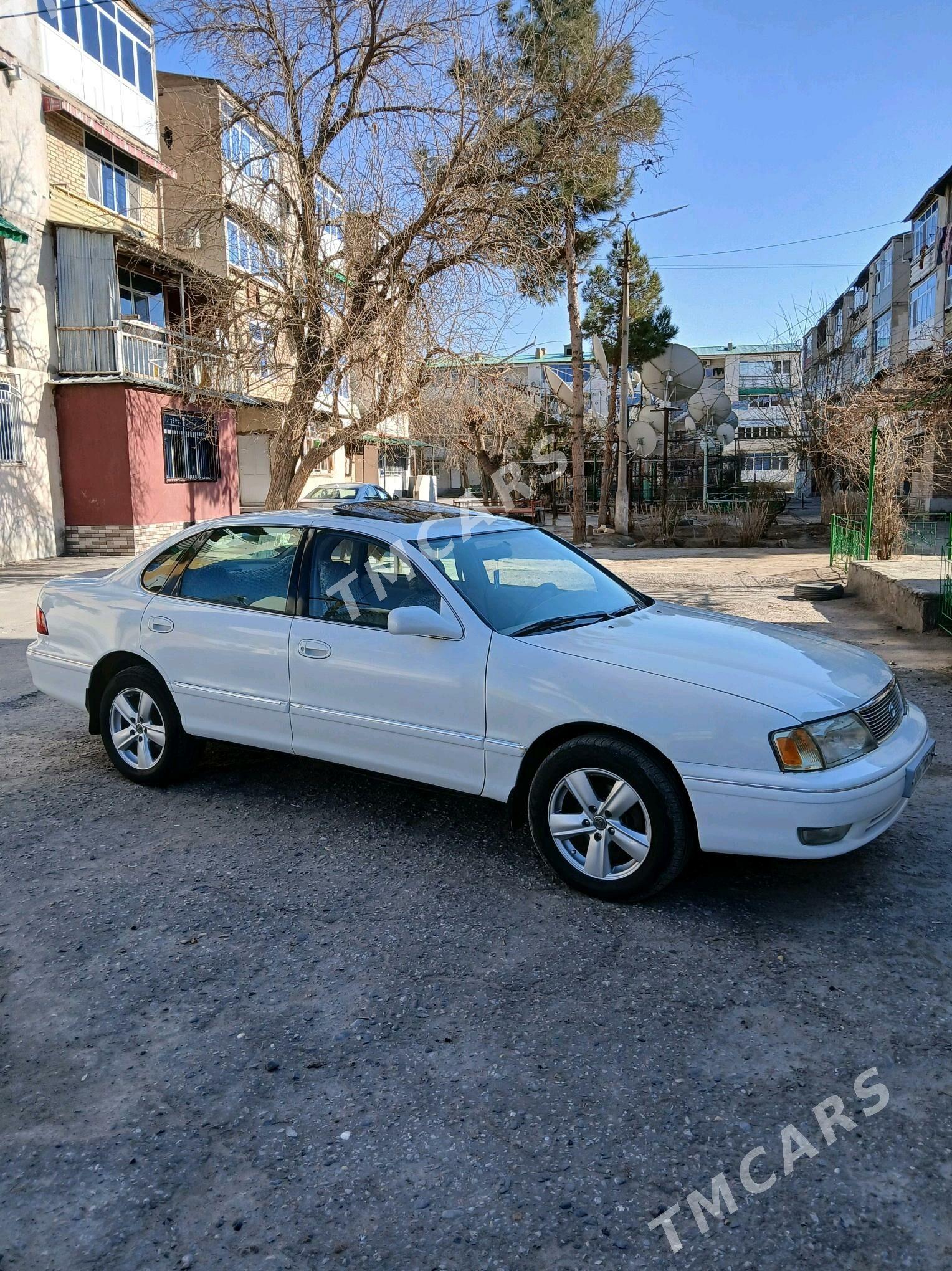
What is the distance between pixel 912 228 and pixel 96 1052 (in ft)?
177

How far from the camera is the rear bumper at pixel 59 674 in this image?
17.5 feet

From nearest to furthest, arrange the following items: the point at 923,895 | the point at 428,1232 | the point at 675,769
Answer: the point at 428,1232, the point at 675,769, the point at 923,895

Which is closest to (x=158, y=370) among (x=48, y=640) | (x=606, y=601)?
(x=48, y=640)

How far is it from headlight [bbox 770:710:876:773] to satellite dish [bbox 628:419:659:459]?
26272 millimetres

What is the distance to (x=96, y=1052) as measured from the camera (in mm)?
2891

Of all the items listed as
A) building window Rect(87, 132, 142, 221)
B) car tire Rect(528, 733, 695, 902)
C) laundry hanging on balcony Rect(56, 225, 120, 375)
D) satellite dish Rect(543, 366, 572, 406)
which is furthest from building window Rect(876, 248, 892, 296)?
car tire Rect(528, 733, 695, 902)

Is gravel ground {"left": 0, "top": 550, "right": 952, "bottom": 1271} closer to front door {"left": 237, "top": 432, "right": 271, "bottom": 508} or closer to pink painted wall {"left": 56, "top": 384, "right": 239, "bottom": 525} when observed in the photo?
pink painted wall {"left": 56, "top": 384, "right": 239, "bottom": 525}

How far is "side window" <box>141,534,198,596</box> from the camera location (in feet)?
17.0

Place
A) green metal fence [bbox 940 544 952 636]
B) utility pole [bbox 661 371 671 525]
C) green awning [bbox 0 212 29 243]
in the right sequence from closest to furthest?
green metal fence [bbox 940 544 952 636], green awning [bbox 0 212 29 243], utility pole [bbox 661 371 671 525]

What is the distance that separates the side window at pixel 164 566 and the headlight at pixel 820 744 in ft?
10.7

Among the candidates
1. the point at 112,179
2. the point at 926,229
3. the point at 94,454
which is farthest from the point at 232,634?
the point at 926,229

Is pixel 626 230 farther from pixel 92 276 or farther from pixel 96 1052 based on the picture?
pixel 96 1052

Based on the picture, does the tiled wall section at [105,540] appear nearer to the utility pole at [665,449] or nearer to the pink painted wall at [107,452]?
the pink painted wall at [107,452]

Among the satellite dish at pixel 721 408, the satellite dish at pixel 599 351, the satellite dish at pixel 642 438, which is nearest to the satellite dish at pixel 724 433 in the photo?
the satellite dish at pixel 721 408
